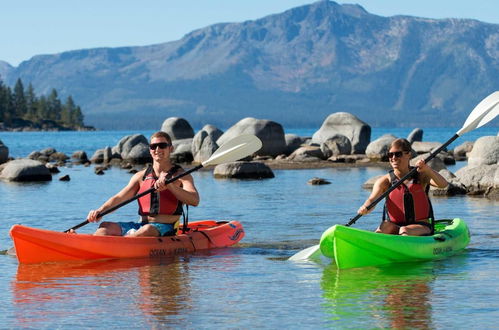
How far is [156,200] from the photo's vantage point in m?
11.5

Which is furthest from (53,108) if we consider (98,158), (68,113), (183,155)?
(183,155)

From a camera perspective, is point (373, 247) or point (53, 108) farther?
point (53, 108)

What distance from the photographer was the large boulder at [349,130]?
146 ft

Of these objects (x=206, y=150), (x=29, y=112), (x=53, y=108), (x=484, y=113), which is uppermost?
(x=53, y=108)

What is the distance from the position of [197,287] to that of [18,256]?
2821 mm

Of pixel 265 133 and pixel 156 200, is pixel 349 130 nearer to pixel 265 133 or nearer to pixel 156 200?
pixel 265 133

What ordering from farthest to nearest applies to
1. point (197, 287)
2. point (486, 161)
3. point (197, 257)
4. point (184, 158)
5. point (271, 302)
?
point (184, 158), point (486, 161), point (197, 257), point (197, 287), point (271, 302)

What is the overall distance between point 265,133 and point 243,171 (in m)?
11.0

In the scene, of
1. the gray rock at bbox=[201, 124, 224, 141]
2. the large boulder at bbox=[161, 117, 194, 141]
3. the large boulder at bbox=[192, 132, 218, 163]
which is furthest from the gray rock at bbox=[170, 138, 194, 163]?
the large boulder at bbox=[161, 117, 194, 141]

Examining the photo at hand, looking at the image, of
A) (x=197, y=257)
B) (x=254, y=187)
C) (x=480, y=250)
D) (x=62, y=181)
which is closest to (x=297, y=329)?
(x=197, y=257)

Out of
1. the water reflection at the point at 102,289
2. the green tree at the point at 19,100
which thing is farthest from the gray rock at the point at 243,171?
the green tree at the point at 19,100

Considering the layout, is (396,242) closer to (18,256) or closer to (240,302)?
(240,302)

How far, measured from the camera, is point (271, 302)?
354 inches

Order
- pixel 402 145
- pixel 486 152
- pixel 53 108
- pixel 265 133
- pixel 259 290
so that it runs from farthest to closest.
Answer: pixel 53 108 → pixel 265 133 → pixel 486 152 → pixel 402 145 → pixel 259 290
